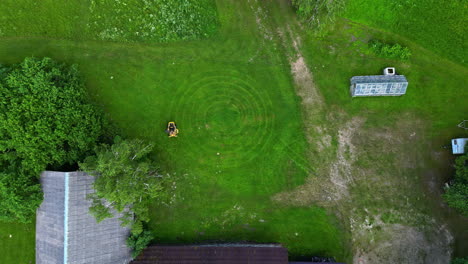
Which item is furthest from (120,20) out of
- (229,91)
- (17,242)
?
(17,242)

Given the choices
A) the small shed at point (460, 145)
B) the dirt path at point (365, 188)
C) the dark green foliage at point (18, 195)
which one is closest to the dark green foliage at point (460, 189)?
the small shed at point (460, 145)

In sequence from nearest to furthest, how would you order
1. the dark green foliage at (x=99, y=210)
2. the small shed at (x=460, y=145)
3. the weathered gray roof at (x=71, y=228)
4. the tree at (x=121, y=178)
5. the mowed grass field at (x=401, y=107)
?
the tree at (x=121, y=178)
the dark green foliage at (x=99, y=210)
the weathered gray roof at (x=71, y=228)
the small shed at (x=460, y=145)
the mowed grass field at (x=401, y=107)

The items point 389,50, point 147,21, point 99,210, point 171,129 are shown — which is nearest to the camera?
point 99,210

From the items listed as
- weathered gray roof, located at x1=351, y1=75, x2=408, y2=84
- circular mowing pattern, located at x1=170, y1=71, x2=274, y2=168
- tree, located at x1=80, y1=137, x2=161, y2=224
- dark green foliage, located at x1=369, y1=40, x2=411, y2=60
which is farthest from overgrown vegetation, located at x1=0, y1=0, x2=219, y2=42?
dark green foliage, located at x1=369, y1=40, x2=411, y2=60

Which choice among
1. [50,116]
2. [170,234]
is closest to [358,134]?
[170,234]

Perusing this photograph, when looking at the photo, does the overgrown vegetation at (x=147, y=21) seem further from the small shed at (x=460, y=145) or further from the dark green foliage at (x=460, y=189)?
the dark green foliage at (x=460, y=189)

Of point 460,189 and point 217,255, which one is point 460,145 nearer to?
point 460,189

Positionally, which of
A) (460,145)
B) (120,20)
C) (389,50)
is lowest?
(460,145)
